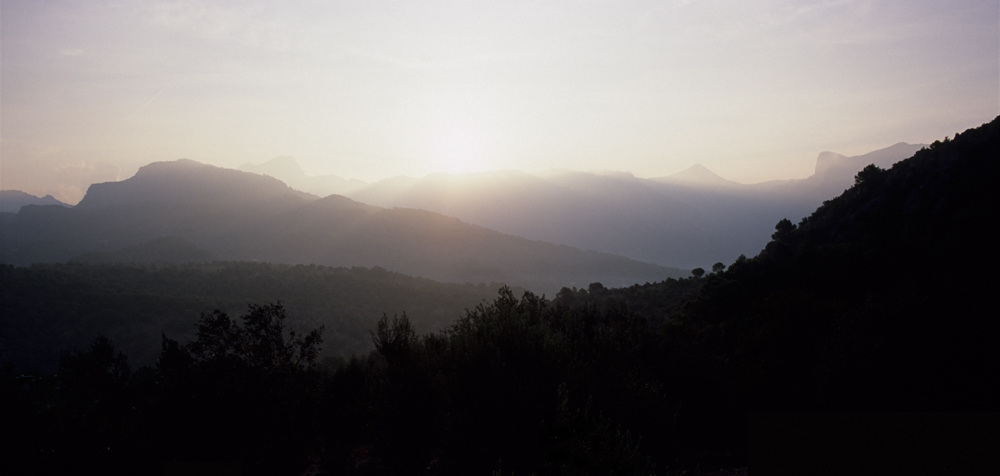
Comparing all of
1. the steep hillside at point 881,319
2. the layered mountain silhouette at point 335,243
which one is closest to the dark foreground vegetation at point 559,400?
the steep hillside at point 881,319

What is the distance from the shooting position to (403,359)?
15906 millimetres

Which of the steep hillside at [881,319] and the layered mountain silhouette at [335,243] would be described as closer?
the steep hillside at [881,319]

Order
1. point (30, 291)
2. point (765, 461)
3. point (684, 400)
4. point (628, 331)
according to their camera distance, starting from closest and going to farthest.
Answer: point (765, 461) → point (684, 400) → point (628, 331) → point (30, 291)

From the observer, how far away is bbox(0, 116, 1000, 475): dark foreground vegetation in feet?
40.5

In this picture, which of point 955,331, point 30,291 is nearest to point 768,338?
point 955,331

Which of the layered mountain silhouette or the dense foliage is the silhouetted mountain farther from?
the dense foliage

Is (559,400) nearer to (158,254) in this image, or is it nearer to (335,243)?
(158,254)

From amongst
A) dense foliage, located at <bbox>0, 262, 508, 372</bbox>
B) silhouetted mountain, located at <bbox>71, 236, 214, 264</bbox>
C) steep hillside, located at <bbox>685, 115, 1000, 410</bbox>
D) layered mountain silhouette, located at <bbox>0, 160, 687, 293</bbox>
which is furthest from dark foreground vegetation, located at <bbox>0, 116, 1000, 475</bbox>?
layered mountain silhouette, located at <bbox>0, 160, 687, 293</bbox>

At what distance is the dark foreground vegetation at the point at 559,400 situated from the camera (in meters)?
12.3

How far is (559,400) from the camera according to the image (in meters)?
11.8

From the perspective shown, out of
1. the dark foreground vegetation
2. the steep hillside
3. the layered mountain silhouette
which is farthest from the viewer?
the layered mountain silhouette

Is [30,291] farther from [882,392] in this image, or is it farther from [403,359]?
[882,392]

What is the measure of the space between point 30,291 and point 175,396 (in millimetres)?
71750

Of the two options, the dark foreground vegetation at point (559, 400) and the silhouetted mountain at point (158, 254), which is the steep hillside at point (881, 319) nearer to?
the dark foreground vegetation at point (559, 400)
